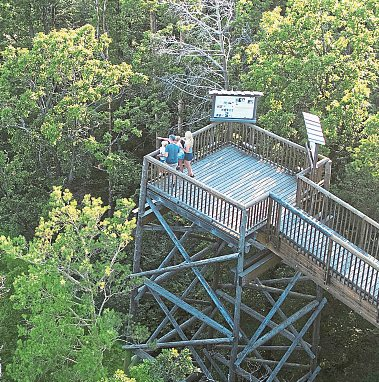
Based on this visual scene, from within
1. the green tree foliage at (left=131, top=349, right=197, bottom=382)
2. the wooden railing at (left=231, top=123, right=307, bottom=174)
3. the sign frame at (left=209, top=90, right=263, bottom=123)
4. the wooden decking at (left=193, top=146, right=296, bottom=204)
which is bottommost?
the green tree foliage at (left=131, top=349, right=197, bottom=382)

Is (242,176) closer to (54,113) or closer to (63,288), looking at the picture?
(63,288)

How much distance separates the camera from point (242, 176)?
676 inches

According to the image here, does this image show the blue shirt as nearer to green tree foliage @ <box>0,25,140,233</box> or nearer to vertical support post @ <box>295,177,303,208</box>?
vertical support post @ <box>295,177,303,208</box>

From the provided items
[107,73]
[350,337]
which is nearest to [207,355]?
[350,337]

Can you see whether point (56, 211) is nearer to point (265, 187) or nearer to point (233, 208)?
point (233, 208)

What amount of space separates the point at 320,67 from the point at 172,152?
16.5ft

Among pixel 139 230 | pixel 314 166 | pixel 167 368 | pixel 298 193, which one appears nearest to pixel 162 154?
pixel 139 230

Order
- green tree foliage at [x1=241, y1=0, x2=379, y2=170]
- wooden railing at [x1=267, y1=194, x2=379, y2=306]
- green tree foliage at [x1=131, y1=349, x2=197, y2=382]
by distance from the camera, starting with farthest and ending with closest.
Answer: green tree foliage at [x1=241, y1=0, x2=379, y2=170], green tree foliage at [x1=131, y1=349, x2=197, y2=382], wooden railing at [x1=267, y1=194, x2=379, y2=306]

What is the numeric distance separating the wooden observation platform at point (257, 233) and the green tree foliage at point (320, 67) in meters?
1.68

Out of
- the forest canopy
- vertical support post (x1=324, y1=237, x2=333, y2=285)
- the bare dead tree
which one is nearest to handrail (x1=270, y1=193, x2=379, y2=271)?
vertical support post (x1=324, y1=237, x2=333, y2=285)

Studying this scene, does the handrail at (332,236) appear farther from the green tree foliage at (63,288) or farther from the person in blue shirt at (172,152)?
the green tree foliage at (63,288)

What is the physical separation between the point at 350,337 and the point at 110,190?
948cm

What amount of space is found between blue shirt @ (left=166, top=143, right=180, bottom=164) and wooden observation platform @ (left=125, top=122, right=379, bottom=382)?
445 millimetres

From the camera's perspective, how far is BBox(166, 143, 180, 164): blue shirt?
647 inches
